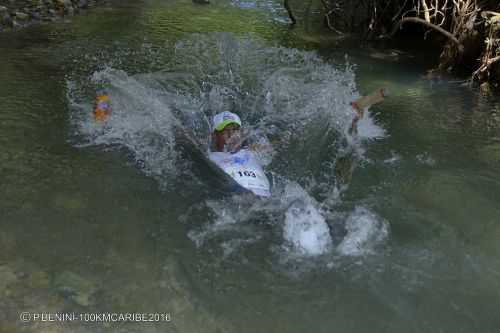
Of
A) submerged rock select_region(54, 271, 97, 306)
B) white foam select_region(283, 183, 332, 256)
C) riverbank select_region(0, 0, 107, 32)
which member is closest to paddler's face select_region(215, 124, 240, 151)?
white foam select_region(283, 183, 332, 256)

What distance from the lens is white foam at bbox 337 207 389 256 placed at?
4195 millimetres

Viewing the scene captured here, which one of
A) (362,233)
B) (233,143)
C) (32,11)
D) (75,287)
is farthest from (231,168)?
(32,11)

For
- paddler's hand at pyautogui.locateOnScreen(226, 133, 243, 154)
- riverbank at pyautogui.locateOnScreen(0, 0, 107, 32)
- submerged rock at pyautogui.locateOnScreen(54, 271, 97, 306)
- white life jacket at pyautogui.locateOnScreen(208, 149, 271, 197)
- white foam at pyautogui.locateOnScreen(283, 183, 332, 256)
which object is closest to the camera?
submerged rock at pyautogui.locateOnScreen(54, 271, 97, 306)

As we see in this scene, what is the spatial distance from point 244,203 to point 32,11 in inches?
328

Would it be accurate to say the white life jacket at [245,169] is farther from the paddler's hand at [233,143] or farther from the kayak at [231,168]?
the paddler's hand at [233,143]

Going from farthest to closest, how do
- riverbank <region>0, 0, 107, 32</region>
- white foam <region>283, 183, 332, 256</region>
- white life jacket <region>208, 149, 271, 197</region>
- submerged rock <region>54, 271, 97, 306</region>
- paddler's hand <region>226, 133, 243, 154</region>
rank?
riverbank <region>0, 0, 107, 32</region> < paddler's hand <region>226, 133, 243, 154</region> < white life jacket <region>208, 149, 271, 197</region> < white foam <region>283, 183, 332, 256</region> < submerged rock <region>54, 271, 97, 306</region>

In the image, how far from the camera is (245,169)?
5.07m

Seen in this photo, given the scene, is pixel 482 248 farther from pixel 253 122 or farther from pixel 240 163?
pixel 253 122

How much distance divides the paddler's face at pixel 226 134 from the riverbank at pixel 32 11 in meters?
6.21

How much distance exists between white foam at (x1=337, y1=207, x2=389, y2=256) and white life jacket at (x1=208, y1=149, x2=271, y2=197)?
2.94 feet

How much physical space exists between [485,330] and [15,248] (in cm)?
365

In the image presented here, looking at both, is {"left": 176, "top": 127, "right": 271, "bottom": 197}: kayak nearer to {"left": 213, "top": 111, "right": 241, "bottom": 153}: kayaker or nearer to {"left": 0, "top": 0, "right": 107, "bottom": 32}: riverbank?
{"left": 213, "top": 111, "right": 241, "bottom": 153}: kayaker

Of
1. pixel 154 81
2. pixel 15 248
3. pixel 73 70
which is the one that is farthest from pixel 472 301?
pixel 73 70

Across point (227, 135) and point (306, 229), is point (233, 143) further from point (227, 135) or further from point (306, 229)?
point (306, 229)
